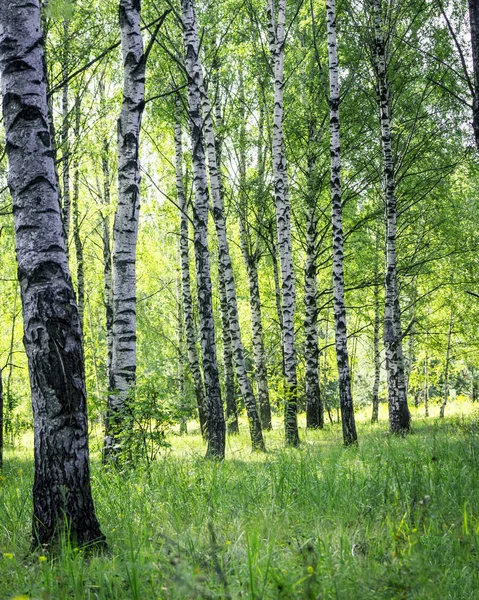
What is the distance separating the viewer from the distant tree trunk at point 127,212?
21.5 feet

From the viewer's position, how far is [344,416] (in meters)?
9.65

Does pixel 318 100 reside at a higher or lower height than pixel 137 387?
higher

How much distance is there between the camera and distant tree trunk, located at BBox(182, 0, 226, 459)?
8531mm

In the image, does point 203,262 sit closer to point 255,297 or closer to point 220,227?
point 220,227

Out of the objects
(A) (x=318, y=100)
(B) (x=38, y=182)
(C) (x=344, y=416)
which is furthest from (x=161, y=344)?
(B) (x=38, y=182)

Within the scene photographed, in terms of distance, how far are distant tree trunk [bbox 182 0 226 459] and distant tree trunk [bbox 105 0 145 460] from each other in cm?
191

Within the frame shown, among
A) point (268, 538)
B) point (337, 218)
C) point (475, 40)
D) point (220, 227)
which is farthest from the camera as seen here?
point (220, 227)

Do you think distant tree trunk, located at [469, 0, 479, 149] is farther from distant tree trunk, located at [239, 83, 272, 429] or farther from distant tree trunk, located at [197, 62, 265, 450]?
distant tree trunk, located at [239, 83, 272, 429]

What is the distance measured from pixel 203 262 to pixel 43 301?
18.3 feet

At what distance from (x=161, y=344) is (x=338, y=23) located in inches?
982

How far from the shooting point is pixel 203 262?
28.8 feet

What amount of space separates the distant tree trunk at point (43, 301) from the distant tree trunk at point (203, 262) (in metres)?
5.17

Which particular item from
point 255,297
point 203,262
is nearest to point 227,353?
point 255,297

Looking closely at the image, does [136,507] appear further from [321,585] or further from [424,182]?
[424,182]
